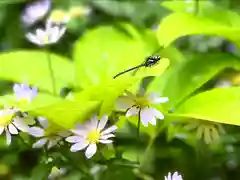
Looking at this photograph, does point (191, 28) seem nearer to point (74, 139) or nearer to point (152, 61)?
point (152, 61)

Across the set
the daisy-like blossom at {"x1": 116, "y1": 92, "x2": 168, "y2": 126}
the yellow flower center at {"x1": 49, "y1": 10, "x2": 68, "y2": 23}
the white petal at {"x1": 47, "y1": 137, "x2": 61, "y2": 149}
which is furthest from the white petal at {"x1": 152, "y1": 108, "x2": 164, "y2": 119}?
the yellow flower center at {"x1": 49, "y1": 10, "x2": 68, "y2": 23}

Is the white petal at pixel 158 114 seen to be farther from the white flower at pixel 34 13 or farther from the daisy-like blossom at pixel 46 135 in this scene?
the white flower at pixel 34 13

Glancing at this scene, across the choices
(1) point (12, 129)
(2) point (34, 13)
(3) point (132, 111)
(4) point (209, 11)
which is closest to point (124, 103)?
(3) point (132, 111)

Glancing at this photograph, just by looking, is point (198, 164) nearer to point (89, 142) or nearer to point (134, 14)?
point (89, 142)

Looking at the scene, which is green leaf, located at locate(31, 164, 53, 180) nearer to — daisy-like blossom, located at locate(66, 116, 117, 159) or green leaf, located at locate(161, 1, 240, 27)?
daisy-like blossom, located at locate(66, 116, 117, 159)

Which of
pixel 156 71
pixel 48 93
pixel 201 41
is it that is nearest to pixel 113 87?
pixel 156 71

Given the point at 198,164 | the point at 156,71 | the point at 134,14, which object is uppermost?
the point at 134,14
